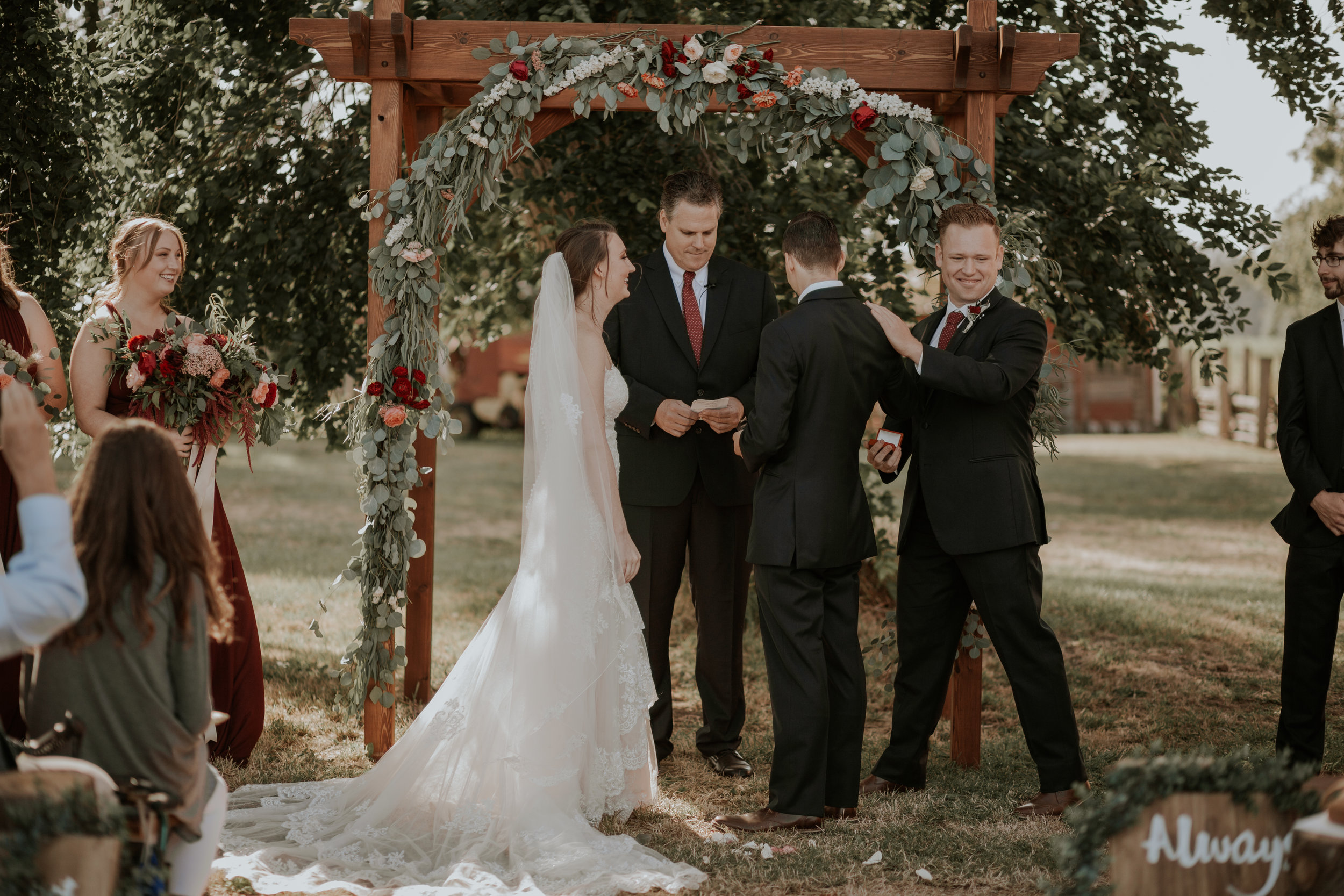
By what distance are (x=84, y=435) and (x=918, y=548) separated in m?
4.19

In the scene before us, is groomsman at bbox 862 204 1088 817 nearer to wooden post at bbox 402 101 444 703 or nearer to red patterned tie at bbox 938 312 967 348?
red patterned tie at bbox 938 312 967 348

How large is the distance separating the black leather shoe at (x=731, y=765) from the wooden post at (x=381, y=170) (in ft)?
4.38

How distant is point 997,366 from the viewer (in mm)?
3949

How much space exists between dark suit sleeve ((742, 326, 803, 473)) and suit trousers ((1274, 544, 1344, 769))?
6.76ft

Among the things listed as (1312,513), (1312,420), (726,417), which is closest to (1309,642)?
(1312,513)

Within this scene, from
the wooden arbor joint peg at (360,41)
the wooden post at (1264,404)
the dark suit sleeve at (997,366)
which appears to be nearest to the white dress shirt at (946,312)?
the dark suit sleeve at (997,366)

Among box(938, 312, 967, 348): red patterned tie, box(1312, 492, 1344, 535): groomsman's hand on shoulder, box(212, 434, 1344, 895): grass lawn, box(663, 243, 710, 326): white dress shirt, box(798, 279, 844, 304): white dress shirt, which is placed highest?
box(663, 243, 710, 326): white dress shirt

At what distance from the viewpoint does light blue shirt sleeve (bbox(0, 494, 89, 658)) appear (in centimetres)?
240

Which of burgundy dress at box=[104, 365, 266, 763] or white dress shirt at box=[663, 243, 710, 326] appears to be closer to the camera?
burgundy dress at box=[104, 365, 266, 763]

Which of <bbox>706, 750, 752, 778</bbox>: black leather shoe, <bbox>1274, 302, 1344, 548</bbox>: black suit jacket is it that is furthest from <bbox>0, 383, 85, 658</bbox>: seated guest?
<bbox>1274, 302, 1344, 548</bbox>: black suit jacket

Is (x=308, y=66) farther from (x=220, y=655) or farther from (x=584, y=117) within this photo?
(x=220, y=655)

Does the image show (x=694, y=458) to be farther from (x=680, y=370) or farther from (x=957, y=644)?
(x=957, y=644)

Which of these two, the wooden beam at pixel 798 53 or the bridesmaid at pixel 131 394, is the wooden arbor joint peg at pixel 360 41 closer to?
the wooden beam at pixel 798 53

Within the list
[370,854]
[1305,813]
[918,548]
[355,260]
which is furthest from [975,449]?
[355,260]
